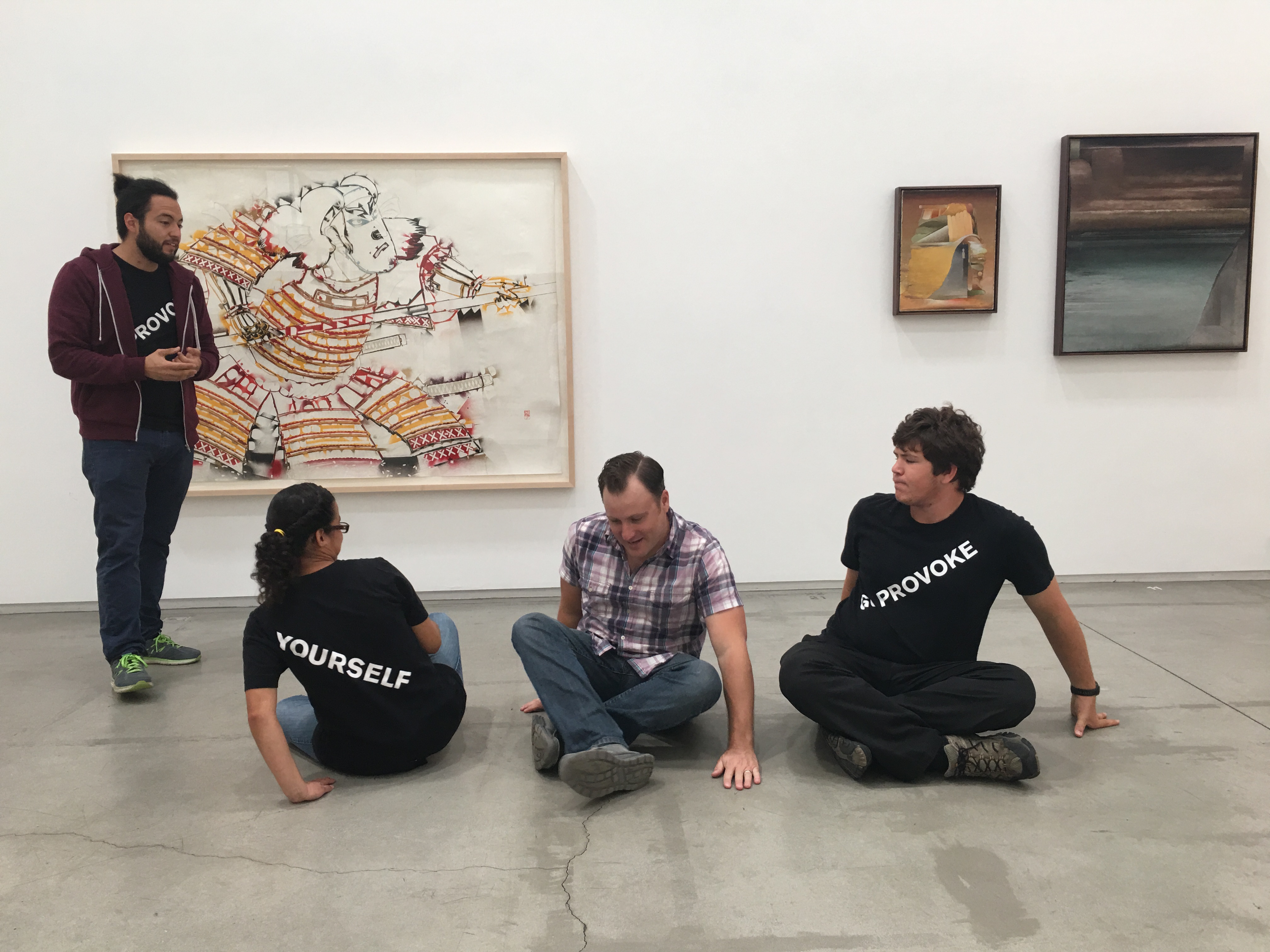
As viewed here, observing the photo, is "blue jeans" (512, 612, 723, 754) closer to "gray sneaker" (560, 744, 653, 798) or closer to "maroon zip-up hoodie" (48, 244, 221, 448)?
"gray sneaker" (560, 744, 653, 798)

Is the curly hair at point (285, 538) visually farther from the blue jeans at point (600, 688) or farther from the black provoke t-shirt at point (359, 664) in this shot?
the blue jeans at point (600, 688)

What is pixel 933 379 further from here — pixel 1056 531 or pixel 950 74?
pixel 950 74

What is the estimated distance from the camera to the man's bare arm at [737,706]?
86.0 inches

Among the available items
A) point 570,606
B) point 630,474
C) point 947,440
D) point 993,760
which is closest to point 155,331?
point 570,606

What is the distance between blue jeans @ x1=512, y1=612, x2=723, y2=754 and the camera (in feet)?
7.11

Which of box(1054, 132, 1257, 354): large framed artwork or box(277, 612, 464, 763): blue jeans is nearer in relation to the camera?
box(277, 612, 464, 763): blue jeans

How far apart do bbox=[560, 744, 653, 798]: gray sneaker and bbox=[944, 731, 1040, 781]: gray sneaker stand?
0.76 m

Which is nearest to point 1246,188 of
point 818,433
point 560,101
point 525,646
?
point 818,433

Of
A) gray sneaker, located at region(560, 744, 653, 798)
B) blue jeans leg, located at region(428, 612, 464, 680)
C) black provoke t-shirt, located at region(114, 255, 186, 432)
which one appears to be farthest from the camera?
black provoke t-shirt, located at region(114, 255, 186, 432)

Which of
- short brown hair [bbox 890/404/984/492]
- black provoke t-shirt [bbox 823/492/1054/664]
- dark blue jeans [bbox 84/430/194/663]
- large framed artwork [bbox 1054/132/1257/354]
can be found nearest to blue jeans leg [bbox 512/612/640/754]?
black provoke t-shirt [bbox 823/492/1054/664]

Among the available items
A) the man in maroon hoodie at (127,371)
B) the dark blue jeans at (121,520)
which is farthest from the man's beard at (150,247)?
the dark blue jeans at (121,520)

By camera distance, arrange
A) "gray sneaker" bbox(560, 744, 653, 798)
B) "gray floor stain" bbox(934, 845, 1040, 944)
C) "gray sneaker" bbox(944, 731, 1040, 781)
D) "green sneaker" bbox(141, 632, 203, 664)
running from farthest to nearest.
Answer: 1. "green sneaker" bbox(141, 632, 203, 664)
2. "gray sneaker" bbox(944, 731, 1040, 781)
3. "gray sneaker" bbox(560, 744, 653, 798)
4. "gray floor stain" bbox(934, 845, 1040, 944)

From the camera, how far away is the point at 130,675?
A: 2.89 metres

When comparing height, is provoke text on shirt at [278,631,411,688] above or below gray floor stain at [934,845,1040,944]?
above
